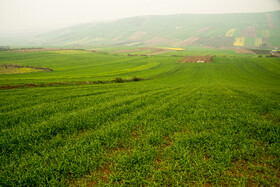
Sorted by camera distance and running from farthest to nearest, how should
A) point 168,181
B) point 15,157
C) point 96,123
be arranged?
point 96,123 < point 15,157 < point 168,181

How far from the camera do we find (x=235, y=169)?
5.55 meters

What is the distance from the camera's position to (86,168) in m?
5.62

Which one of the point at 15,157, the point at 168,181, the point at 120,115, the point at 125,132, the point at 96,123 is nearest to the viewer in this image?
the point at 168,181

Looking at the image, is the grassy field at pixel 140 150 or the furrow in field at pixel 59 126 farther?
the furrow in field at pixel 59 126

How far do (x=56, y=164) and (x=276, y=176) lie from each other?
9146 millimetres

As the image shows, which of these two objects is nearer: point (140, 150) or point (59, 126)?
point (140, 150)

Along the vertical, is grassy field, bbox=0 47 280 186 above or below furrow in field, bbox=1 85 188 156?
below

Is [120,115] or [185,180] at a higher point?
[120,115]

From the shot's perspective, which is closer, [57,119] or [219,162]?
[219,162]

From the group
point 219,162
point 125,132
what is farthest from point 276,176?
point 125,132

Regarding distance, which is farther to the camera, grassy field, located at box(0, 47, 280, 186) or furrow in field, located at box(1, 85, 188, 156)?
furrow in field, located at box(1, 85, 188, 156)

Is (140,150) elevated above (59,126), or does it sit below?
below

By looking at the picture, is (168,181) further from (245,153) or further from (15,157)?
(15,157)

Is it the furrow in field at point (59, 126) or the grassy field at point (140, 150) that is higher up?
the furrow in field at point (59, 126)
